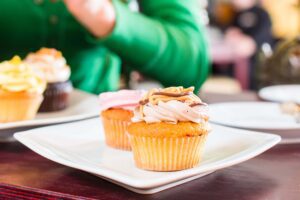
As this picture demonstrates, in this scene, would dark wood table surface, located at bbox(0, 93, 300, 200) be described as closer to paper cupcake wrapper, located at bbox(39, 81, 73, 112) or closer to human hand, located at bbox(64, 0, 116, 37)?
paper cupcake wrapper, located at bbox(39, 81, 73, 112)

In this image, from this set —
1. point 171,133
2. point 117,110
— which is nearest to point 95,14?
point 117,110

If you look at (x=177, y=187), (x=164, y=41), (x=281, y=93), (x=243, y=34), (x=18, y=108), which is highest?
(x=243, y=34)

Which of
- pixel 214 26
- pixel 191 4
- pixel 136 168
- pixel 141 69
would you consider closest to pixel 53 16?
pixel 141 69

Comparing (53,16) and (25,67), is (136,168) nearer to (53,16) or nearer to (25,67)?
(25,67)

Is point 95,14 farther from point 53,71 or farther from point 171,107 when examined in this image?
point 171,107

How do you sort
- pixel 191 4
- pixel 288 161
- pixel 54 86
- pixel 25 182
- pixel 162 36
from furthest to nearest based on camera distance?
pixel 191 4 → pixel 162 36 → pixel 54 86 → pixel 288 161 → pixel 25 182

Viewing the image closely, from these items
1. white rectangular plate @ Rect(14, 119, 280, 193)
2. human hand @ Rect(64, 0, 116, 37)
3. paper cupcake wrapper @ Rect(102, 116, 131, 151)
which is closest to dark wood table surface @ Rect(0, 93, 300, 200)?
white rectangular plate @ Rect(14, 119, 280, 193)
